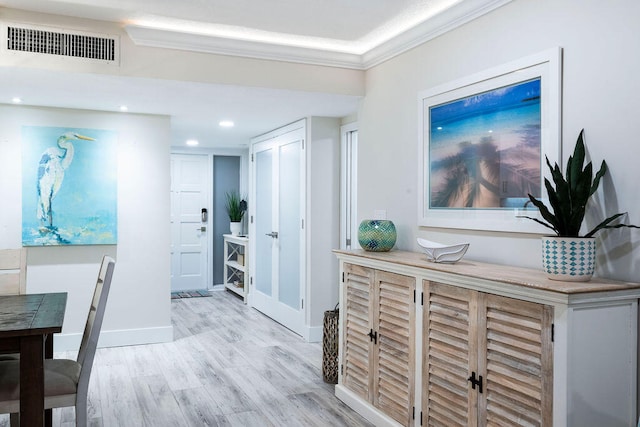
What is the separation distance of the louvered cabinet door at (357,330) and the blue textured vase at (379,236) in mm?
183

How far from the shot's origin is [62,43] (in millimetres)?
3430

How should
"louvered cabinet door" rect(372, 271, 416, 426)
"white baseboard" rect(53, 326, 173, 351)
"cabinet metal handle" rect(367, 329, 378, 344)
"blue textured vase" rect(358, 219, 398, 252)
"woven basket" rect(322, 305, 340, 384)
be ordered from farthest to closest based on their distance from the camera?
"white baseboard" rect(53, 326, 173, 351) < "woven basket" rect(322, 305, 340, 384) < "blue textured vase" rect(358, 219, 398, 252) < "cabinet metal handle" rect(367, 329, 378, 344) < "louvered cabinet door" rect(372, 271, 416, 426)

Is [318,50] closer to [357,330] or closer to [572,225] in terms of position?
[357,330]

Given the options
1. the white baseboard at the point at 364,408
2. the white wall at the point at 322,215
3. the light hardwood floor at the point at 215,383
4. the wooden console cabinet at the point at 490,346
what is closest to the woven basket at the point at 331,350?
the light hardwood floor at the point at 215,383

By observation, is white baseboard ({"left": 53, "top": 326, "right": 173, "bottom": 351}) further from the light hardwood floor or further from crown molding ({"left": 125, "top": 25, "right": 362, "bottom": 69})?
crown molding ({"left": 125, "top": 25, "right": 362, "bottom": 69})

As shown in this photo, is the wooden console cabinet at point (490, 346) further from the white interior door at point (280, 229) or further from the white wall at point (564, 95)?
the white interior door at point (280, 229)

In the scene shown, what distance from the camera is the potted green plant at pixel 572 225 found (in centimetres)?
213

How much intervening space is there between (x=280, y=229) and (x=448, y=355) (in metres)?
3.62

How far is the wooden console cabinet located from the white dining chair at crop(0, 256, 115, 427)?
1527 millimetres

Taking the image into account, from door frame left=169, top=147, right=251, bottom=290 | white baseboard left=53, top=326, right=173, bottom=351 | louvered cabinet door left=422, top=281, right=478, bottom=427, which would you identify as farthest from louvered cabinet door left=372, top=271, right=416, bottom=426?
door frame left=169, top=147, right=251, bottom=290

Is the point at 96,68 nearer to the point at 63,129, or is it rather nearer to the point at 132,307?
the point at 63,129

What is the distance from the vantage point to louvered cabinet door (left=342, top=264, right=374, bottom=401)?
3350 mm

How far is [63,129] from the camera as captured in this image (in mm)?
4758

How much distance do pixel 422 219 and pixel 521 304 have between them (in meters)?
1.36
